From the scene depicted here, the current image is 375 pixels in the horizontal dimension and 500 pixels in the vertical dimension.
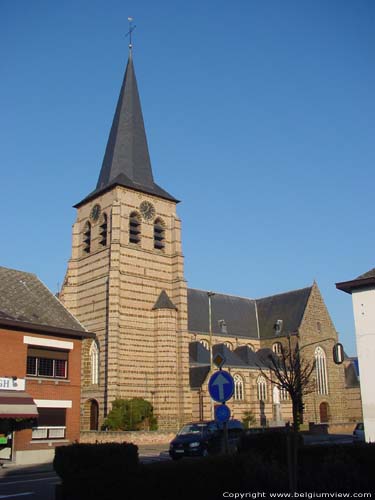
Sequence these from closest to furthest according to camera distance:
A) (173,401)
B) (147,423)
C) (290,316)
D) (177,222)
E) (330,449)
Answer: (330,449) < (147,423) < (173,401) < (177,222) < (290,316)

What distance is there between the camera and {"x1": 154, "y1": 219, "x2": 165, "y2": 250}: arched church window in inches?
1946

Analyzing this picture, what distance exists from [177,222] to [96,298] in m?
10.5

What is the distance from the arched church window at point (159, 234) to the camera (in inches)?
1946

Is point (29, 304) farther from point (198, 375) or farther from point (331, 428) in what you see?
point (331, 428)

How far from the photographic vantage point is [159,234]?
49.8m

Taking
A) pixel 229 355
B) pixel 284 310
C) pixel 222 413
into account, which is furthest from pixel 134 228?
pixel 222 413

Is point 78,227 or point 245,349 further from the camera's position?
point 245,349

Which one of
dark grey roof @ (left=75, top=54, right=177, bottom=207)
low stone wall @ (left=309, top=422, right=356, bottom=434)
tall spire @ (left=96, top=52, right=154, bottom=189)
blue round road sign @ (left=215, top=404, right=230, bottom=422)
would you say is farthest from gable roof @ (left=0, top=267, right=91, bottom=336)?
low stone wall @ (left=309, top=422, right=356, bottom=434)

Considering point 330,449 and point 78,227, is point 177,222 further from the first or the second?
point 330,449

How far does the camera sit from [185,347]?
45.8 meters

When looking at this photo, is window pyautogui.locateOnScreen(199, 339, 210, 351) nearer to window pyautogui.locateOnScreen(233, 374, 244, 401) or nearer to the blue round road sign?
window pyautogui.locateOnScreen(233, 374, 244, 401)

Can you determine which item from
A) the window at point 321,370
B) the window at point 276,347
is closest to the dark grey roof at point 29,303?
the window at point 276,347

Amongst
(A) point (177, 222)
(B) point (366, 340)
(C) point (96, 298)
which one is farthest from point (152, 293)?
(B) point (366, 340)

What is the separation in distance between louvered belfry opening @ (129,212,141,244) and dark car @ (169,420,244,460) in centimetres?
2684
